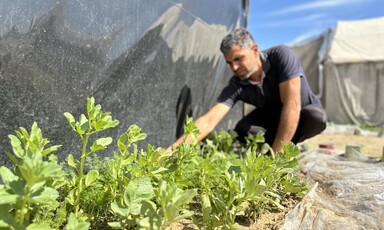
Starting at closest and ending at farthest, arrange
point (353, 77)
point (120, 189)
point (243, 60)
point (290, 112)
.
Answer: point (120, 189) → point (290, 112) → point (243, 60) → point (353, 77)

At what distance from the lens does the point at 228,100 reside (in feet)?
8.69

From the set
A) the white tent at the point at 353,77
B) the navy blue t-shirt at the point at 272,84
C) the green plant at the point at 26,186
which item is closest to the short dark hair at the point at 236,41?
the navy blue t-shirt at the point at 272,84

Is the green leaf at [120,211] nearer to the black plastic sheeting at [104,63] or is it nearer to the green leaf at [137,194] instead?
the green leaf at [137,194]

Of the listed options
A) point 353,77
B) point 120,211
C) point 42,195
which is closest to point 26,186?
point 42,195

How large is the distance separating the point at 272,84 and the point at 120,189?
168cm

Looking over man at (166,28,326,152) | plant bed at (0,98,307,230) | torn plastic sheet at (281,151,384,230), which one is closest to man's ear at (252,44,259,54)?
man at (166,28,326,152)

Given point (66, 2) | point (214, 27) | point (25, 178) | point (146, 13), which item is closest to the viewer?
point (25, 178)

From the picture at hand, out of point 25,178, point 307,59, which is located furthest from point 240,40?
point 307,59

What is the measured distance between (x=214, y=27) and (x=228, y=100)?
0.72 meters

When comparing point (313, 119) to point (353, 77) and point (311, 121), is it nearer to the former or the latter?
point (311, 121)

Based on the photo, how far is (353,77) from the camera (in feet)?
29.1

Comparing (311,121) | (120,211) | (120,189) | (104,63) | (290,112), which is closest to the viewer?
(120,211)

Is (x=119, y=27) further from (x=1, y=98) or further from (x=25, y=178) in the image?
(x=25, y=178)

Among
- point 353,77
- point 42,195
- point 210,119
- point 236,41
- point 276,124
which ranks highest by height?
point 236,41
